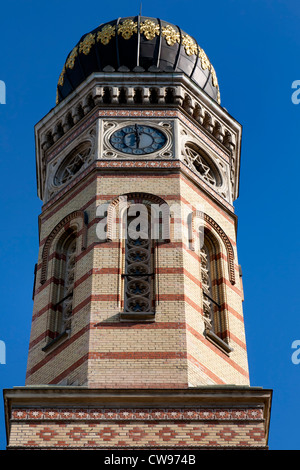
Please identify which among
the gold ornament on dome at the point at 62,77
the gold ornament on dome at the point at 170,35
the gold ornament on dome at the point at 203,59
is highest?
the gold ornament on dome at the point at 170,35

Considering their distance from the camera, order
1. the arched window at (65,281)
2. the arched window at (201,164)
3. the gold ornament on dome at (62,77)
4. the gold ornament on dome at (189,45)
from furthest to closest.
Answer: the gold ornament on dome at (62,77), the gold ornament on dome at (189,45), the arched window at (201,164), the arched window at (65,281)

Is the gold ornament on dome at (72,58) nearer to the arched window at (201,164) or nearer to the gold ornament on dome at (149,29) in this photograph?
the gold ornament on dome at (149,29)

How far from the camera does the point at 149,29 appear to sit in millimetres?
31312

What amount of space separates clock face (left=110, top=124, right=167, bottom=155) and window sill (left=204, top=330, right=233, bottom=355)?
5.20 m

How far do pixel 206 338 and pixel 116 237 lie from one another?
120 inches

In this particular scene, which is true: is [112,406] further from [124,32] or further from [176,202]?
[124,32]

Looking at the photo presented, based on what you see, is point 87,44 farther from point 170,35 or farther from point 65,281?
→ point 65,281

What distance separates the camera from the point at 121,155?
28031 mm

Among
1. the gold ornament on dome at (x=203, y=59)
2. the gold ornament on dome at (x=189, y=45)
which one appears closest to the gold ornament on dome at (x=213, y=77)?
the gold ornament on dome at (x=203, y=59)

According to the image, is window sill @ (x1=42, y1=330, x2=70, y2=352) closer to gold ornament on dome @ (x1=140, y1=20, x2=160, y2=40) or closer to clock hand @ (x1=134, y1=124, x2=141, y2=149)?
clock hand @ (x1=134, y1=124, x2=141, y2=149)

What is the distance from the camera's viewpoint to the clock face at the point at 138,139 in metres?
28.2

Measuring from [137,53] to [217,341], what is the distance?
9.05 m
